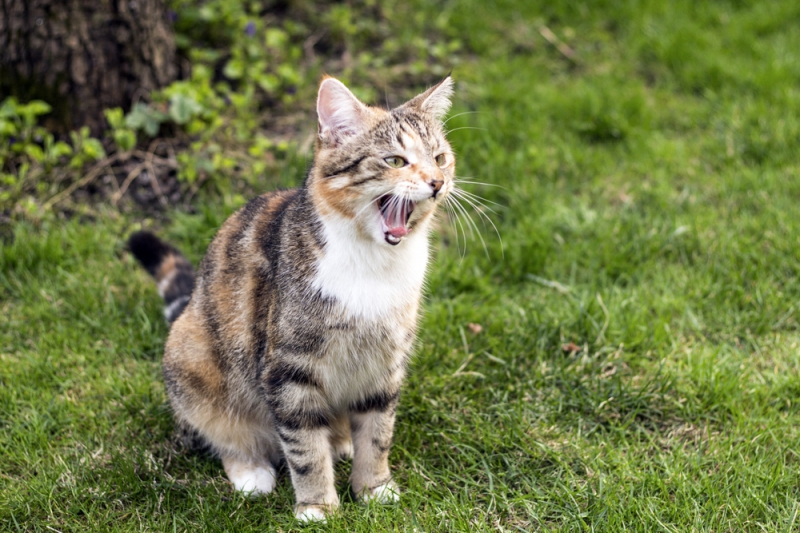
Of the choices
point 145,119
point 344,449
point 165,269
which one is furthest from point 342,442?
point 145,119

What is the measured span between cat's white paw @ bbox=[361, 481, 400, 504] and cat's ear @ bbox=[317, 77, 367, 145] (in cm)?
137

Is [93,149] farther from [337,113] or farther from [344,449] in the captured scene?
[344,449]

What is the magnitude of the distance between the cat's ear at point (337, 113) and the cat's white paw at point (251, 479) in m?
1.39

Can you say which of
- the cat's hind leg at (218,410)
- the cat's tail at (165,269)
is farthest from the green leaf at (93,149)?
the cat's hind leg at (218,410)

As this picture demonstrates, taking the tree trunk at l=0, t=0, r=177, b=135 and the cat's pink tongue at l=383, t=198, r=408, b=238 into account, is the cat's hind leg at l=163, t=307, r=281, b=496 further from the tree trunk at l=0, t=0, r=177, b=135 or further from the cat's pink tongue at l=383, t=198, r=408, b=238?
the tree trunk at l=0, t=0, r=177, b=135

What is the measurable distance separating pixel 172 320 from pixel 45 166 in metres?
1.52

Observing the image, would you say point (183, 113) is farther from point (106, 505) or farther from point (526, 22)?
point (526, 22)

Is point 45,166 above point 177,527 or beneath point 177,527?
above

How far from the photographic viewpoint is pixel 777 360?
11.8 feet

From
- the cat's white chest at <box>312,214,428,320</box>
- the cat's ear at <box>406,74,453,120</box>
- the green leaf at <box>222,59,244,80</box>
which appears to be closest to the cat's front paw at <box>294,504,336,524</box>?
the cat's white chest at <box>312,214,428,320</box>

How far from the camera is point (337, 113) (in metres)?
2.84

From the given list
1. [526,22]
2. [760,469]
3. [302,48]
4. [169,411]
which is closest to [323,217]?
[169,411]

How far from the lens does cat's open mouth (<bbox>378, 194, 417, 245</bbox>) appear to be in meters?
2.69

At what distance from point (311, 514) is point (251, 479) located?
355 mm
